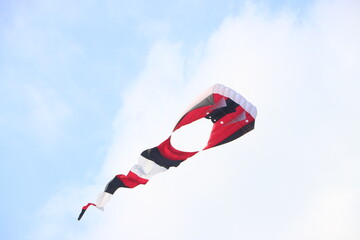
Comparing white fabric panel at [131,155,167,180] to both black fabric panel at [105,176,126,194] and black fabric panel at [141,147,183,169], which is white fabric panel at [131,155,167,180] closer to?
black fabric panel at [141,147,183,169]

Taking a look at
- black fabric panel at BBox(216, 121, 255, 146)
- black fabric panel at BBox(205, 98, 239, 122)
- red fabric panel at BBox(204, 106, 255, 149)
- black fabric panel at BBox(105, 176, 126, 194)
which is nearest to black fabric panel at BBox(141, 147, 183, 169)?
black fabric panel at BBox(105, 176, 126, 194)

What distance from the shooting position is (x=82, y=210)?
2298 cm

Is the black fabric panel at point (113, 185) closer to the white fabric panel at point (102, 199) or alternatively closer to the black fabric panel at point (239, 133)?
the white fabric panel at point (102, 199)

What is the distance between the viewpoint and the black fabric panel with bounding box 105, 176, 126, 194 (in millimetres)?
24734

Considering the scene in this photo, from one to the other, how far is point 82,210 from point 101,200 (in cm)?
154

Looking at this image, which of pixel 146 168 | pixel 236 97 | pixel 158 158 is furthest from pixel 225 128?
pixel 146 168

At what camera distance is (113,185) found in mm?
24875

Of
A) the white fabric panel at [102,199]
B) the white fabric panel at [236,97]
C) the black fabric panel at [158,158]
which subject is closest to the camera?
the white fabric panel at [236,97]

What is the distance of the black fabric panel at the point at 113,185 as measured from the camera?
24.7 meters

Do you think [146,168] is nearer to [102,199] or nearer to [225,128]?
[102,199]

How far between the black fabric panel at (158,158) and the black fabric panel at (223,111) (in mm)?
2953

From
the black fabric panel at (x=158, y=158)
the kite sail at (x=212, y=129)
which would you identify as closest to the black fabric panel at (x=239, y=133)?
the kite sail at (x=212, y=129)

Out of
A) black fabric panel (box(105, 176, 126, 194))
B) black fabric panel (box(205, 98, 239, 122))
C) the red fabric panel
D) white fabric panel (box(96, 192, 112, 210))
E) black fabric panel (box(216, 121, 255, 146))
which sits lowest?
white fabric panel (box(96, 192, 112, 210))

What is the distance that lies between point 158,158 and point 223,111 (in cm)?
428
